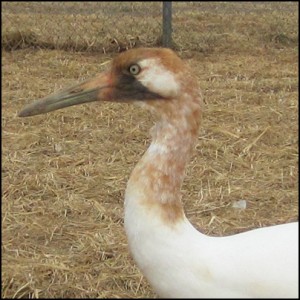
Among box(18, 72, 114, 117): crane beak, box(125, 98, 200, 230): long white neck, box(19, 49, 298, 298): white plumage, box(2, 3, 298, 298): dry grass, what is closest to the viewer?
box(19, 49, 298, 298): white plumage

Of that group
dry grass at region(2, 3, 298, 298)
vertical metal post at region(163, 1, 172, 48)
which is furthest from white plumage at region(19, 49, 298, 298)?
vertical metal post at region(163, 1, 172, 48)

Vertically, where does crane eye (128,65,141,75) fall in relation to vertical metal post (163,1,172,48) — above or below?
above

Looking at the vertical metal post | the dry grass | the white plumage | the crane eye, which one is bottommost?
the vertical metal post

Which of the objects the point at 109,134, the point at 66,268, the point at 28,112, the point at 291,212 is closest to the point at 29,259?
the point at 66,268

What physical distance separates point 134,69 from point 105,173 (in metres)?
1.85

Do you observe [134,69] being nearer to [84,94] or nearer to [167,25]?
[84,94]

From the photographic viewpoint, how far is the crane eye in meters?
2.21

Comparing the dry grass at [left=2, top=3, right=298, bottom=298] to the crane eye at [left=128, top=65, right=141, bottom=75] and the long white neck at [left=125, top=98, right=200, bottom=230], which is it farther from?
the crane eye at [left=128, top=65, right=141, bottom=75]

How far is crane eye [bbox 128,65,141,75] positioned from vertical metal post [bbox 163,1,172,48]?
4.49 meters

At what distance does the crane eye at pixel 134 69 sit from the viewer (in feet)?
7.25

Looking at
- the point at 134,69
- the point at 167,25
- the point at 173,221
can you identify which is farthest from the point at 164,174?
the point at 167,25

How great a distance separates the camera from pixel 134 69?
2221 millimetres

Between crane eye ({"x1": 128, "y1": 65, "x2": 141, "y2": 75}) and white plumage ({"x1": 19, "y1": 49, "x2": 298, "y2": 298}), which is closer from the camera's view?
white plumage ({"x1": 19, "y1": 49, "x2": 298, "y2": 298})

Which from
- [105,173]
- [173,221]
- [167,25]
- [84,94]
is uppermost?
[84,94]
